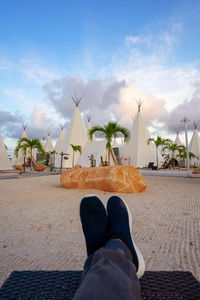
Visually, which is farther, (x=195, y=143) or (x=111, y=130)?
(x=195, y=143)

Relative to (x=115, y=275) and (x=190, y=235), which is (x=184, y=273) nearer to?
(x=115, y=275)

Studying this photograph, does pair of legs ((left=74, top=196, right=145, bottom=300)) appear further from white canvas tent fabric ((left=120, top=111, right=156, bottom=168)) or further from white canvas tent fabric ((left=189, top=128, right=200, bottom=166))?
white canvas tent fabric ((left=189, top=128, right=200, bottom=166))

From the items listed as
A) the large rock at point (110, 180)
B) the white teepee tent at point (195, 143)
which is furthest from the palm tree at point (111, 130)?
the white teepee tent at point (195, 143)

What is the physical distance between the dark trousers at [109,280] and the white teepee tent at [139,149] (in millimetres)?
26121

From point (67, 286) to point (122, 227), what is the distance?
52cm

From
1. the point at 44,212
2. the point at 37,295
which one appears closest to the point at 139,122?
the point at 44,212

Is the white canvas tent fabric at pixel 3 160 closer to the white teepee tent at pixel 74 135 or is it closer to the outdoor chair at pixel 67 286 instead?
the white teepee tent at pixel 74 135

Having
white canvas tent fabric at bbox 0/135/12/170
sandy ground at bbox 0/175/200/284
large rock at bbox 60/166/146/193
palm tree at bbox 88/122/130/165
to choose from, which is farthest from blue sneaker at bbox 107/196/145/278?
white canvas tent fabric at bbox 0/135/12/170

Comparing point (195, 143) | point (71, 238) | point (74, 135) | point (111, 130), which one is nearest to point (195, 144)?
point (195, 143)

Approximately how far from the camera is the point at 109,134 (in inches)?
448

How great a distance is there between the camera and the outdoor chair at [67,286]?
80 centimetres

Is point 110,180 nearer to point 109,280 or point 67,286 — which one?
point 67,286

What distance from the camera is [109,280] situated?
0.64 m

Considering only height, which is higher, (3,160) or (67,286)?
(3,160)
